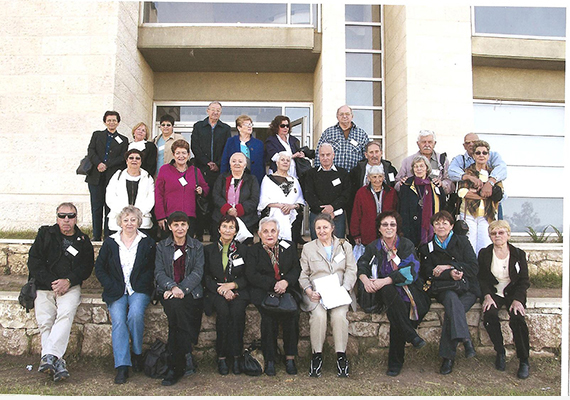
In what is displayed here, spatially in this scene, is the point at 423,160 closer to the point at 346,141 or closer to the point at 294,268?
the point at 346,141

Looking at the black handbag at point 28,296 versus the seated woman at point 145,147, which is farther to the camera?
the seated woman at point 145,147

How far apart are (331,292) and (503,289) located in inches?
68.6

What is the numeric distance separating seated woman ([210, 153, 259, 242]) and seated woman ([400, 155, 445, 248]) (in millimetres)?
1676

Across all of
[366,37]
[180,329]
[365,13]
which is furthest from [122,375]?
[365,13]

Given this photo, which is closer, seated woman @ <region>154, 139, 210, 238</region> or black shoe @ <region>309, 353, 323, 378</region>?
black shoe @ <region>309, 353, 323, 378</region>

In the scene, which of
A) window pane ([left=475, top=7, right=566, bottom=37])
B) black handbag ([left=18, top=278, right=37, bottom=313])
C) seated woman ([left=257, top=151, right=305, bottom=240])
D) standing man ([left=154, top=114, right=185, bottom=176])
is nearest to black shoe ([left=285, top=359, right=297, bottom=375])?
seated woman ([left=257, top=151, right=305, bottom=240])

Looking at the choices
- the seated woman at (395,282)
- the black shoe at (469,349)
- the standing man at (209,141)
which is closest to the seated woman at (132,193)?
the standing man at (209,141)

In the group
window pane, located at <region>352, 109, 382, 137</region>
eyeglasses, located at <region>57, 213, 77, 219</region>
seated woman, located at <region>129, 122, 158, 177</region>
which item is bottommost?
eyeglasses, located at <region>57, 213, 77, 219</region>

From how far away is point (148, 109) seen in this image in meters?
8.47

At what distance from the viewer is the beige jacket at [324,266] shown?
13.7ft

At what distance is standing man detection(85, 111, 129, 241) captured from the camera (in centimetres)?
542

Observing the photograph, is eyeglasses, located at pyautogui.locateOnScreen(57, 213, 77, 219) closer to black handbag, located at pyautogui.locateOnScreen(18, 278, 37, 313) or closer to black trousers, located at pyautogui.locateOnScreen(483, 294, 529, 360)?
black handbag, located at pyautogui.locateOnScreen(18, 278, 37, 313)

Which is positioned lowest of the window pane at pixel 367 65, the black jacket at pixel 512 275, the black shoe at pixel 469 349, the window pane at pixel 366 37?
the black shoe at pixel 469 349

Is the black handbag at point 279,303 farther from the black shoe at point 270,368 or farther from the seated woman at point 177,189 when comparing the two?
the seated woman at point 177,189
